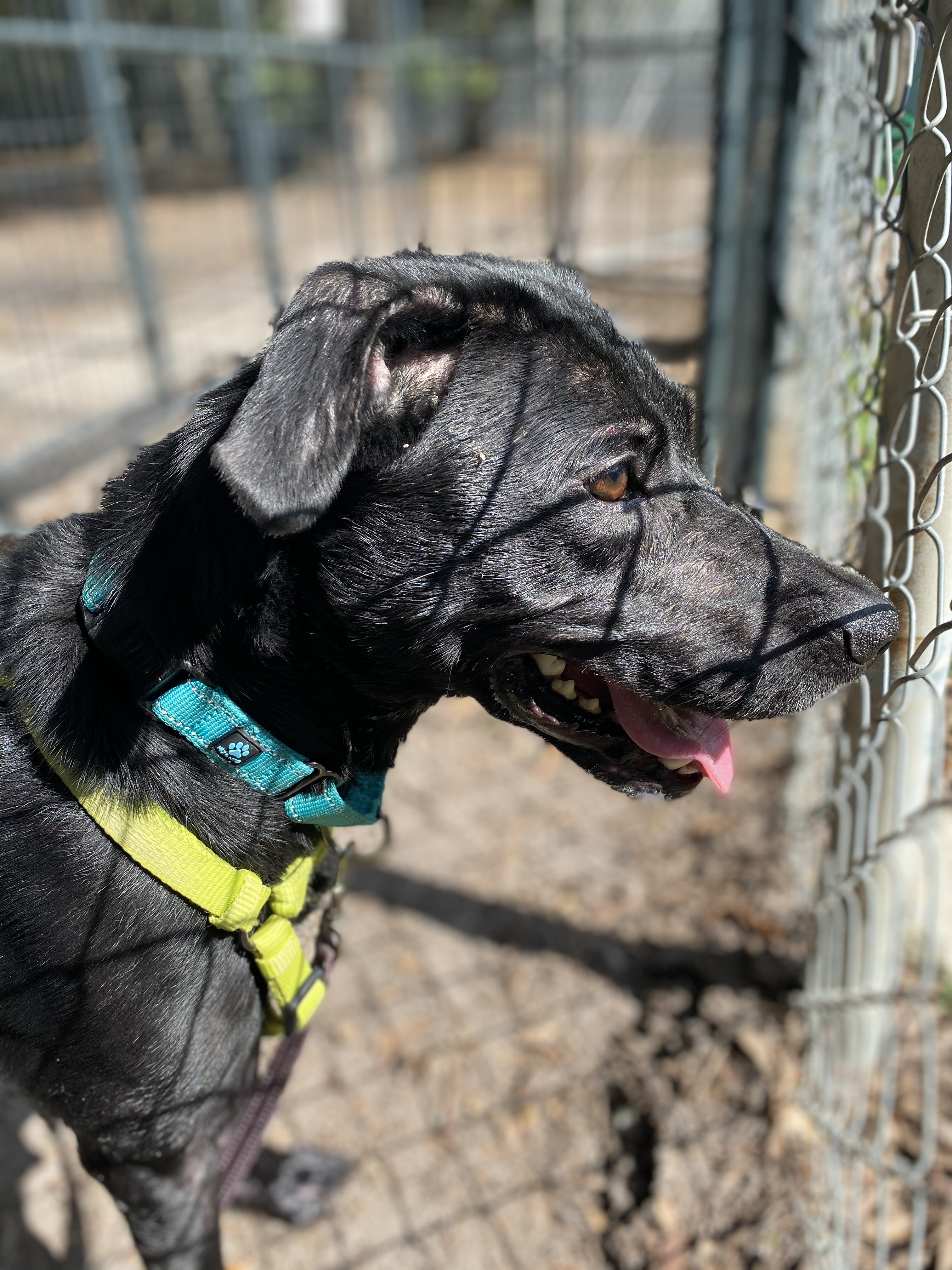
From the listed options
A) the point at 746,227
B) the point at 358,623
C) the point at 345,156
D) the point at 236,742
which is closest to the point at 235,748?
A: the point at 236,742

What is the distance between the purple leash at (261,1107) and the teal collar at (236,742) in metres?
0.42

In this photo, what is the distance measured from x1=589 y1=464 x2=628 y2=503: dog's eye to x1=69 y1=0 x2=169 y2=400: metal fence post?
21.6 ft

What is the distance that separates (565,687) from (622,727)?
0.13 meters

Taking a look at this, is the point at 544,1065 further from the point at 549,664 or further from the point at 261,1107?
the point at 549,664

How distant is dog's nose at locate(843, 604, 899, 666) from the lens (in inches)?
63.5

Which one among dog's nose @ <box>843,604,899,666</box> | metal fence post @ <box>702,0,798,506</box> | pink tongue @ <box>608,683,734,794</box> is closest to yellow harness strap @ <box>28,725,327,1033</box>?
pink tongue @ <box>608,683,734,794</box>

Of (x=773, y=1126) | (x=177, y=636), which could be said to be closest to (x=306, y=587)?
(x=177, y=636)

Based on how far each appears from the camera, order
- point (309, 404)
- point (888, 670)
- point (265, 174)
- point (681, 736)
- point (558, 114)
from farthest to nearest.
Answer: point (558, 114), point (265, 174), point (681, 736), point (888, 670), point (309, 404)

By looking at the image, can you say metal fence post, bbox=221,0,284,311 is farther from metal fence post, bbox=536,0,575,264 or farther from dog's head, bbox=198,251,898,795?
dog's head, bbox=198,251,898,795

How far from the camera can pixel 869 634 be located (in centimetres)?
161

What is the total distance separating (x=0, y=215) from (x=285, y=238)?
542 cm

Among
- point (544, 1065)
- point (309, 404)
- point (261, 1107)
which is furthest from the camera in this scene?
point (544, 1065)

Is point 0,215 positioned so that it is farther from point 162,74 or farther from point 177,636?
point 177,636

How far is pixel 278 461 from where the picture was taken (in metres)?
1.43
